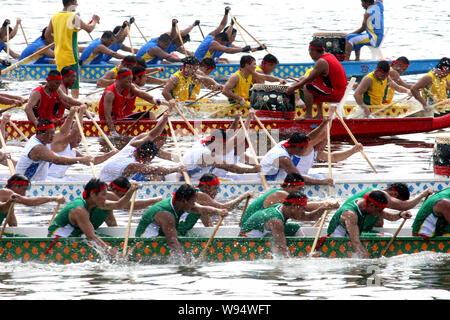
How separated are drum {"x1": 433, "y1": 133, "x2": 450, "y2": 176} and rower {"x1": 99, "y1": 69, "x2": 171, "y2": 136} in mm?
4830

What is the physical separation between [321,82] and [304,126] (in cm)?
74

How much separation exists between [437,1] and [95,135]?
2557 centimetres

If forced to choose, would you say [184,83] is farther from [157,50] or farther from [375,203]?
[375,203]

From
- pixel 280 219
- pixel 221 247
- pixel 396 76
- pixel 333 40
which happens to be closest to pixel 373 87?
pixel 396 76

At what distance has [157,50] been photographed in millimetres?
22062

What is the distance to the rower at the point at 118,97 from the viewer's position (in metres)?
16.5

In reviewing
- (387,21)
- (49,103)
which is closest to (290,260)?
(49,103)

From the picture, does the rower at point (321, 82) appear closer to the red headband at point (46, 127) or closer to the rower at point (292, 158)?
the rower at point (292, 158)

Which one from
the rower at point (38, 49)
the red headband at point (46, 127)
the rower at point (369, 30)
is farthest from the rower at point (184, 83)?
the rower at point (369, 30)

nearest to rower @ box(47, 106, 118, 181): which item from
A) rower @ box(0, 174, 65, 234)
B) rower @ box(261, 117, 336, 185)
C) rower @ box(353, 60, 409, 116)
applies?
rower @ box(261, 117, 336, 185)

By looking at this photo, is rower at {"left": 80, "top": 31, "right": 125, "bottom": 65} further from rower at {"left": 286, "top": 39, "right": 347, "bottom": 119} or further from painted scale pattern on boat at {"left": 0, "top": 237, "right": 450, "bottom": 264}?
Result: painted scale pattern on boat at {"left": 0, "top": 237, "right": 450, "bottom": 264}

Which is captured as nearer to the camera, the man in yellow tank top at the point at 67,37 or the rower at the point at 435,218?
the rower at the point at 435,218

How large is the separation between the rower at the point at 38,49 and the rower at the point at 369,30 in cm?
610

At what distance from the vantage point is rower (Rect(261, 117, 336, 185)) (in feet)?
43.8
